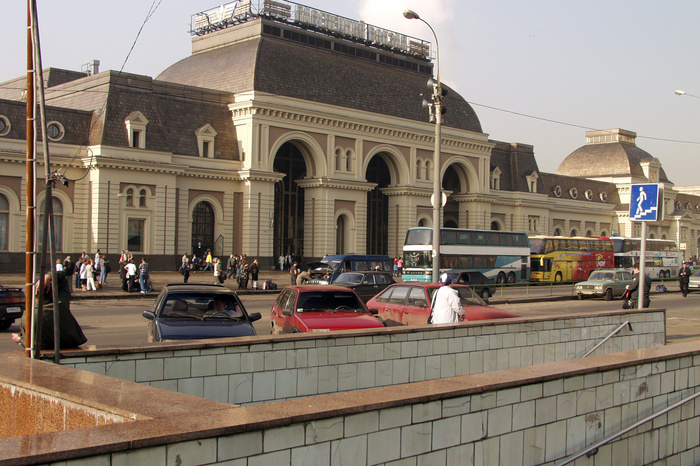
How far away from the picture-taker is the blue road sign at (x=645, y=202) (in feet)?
48.4

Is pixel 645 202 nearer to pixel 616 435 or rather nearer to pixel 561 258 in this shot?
pixel 616 435

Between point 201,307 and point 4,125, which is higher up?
point 4,125

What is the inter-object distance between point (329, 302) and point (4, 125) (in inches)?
1376

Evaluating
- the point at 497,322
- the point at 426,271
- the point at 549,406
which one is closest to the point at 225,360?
the point at 549,406

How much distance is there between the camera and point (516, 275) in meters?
49.8

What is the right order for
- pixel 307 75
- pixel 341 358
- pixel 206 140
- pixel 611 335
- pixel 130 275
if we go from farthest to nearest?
pixel 307 75 → pixel 206 140 → pixel 130 275 → pixel 611 335 → pixel 341 358

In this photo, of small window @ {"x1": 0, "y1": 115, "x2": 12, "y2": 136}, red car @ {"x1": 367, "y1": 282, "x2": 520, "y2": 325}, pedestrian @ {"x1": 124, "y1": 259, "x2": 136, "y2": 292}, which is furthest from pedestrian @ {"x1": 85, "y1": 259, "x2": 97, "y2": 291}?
red car @ {"x1": 367, "y1": 282, "x2": 520, "y2": 325}

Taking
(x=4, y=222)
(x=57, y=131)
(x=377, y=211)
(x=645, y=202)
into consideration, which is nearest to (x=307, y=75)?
(x=377, y=211)

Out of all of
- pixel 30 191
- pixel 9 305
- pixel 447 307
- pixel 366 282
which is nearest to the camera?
pixel 30 191

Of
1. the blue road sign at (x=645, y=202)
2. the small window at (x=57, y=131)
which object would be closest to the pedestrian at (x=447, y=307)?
the blue road sign at (x=645, y=202)

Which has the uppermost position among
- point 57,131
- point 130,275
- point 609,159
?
point 609,159

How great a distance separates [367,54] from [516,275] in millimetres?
24552

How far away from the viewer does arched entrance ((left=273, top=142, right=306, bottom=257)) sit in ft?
185

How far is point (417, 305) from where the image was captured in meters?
16.6
